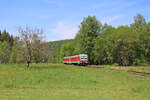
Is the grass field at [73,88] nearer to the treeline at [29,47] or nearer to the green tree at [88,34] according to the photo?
the treeline at [29,47]

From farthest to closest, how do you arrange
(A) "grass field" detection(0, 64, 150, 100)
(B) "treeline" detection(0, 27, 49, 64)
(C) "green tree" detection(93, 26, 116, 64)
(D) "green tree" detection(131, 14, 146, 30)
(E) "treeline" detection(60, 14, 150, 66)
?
(D) "green tree" detection(131, 14, 146, 30), (C) "green tree" detection(93, 26, 116, 64), (E) "treeline" detection(60, 14, 150, 66), (B) "treeline" detection(0, 27, 49, 64), (A) "grass field" detection(0, 64, 150, 100)

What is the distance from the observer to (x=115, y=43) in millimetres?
52906

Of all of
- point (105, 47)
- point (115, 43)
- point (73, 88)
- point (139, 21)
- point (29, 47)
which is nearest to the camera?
point (73, 88)

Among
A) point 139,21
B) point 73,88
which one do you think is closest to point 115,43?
point 139,21

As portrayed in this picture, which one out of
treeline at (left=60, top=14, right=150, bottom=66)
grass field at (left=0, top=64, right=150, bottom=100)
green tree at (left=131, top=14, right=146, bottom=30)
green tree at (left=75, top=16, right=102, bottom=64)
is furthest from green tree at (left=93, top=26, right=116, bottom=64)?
grass field at (left=0, top=64, right=150, bottom=100)

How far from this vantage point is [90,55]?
215 feet

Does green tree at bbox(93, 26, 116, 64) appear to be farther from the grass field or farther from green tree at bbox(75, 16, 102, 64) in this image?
the grass field

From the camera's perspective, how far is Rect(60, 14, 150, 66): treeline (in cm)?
5266

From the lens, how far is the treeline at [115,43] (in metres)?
52.7

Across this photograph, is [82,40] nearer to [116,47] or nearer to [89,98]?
[116,47]

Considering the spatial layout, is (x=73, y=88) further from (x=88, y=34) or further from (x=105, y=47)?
(x=88, y=34)

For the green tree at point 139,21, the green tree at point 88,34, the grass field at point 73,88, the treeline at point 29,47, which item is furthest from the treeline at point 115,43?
the grass field at point 73,88

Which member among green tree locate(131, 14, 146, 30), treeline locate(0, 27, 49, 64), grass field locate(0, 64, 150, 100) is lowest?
grass field locate(0, 64, 150, 100)

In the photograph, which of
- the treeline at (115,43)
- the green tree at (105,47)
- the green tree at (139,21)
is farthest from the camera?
the green tree at (139,21)
